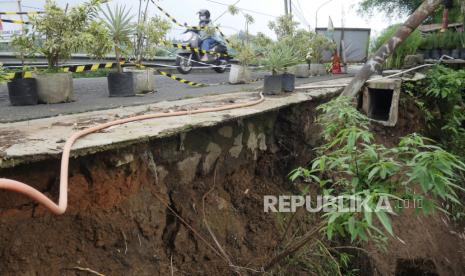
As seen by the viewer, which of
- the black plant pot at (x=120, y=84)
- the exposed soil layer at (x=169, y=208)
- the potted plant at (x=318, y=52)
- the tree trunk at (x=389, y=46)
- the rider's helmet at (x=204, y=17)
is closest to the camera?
the exposed soil layer at (x=169, y=208)

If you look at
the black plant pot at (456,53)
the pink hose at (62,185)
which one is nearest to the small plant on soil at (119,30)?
the pink hose at (62,185)

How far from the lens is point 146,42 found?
17.0 feet

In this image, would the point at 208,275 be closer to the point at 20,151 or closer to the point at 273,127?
the point at 20,151

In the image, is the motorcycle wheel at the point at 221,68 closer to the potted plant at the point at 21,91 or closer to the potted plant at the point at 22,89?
the potted plant at the point at 22,89

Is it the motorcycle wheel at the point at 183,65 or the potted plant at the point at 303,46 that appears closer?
the potted plant at the point at 303,46

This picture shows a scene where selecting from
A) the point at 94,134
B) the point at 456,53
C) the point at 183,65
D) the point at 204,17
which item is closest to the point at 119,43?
the point at 94,134

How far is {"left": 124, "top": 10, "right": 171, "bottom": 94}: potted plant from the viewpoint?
502 centimetres

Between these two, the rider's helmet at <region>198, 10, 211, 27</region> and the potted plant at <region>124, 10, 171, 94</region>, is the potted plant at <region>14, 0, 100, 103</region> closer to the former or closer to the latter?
the potted plant at <region>124, 10, 171, 94</region>

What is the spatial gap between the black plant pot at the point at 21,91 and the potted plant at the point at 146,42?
1.38 meters

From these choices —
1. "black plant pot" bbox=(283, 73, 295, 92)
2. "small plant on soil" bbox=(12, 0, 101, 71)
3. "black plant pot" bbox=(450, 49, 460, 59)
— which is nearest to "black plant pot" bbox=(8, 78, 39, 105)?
"small plant on soil" bbox=(12, 0, 101, 71)

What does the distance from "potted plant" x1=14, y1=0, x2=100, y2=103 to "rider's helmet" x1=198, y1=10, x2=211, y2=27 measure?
6.38m

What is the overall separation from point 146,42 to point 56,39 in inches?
56.5

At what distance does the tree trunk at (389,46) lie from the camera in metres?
5.70

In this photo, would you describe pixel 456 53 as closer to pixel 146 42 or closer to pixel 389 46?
pixel 389 46
